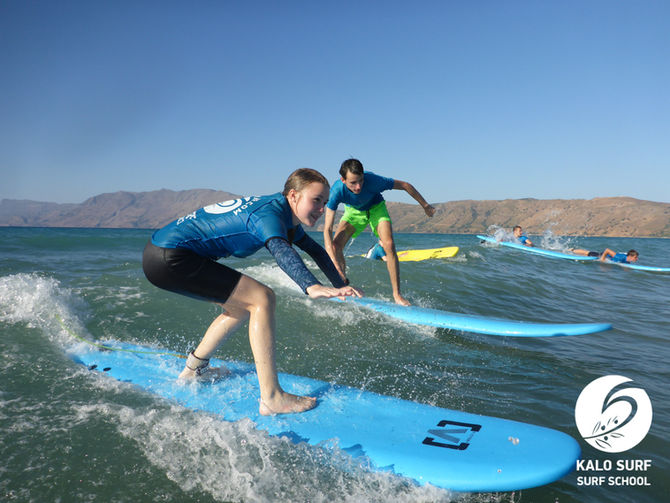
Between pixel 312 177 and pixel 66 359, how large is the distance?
119 inches

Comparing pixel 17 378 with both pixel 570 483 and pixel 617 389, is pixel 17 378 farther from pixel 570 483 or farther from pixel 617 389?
pixel 617 389

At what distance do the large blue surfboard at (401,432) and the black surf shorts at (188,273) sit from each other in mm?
889

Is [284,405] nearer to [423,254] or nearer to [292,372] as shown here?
[292,372]

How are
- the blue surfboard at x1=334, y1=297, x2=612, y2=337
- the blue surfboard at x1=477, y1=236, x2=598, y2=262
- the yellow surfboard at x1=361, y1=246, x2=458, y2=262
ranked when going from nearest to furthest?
the blue surfboard at x1=334, y1=297, x2=612, y2=337, the yellow surfboard at x1=361, y1=246, x2=458, y2=262, the blue surfboard at x1=477, y1=236, x2=598, y2=262

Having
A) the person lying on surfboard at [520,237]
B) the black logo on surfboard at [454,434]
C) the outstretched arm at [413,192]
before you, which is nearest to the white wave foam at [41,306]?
the black logo on surfboard at [454,434]

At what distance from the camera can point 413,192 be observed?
643 centimetres

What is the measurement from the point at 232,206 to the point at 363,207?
3.88 m

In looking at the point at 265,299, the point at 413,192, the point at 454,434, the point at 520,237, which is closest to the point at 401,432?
the point at 454,434

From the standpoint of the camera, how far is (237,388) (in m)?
3.21

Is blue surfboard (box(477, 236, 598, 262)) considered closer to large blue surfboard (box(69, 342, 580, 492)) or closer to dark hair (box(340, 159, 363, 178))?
dark hair (box(340, 159, 363, 178))

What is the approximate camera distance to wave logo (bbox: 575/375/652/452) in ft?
9.52

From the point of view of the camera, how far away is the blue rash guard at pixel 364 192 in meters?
6.07

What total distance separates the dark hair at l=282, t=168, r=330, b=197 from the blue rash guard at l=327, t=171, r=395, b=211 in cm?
331

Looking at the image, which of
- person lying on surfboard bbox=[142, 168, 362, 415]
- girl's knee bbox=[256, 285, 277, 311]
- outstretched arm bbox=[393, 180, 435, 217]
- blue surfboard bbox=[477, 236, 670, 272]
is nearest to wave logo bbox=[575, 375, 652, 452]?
person lying on surfboard bbox=[142, 168, 362, 415]
